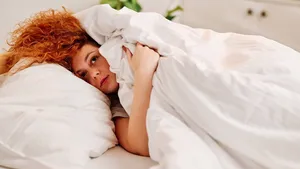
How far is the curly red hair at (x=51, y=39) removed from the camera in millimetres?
1323

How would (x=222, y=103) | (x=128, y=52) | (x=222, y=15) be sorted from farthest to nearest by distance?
(x=222, y=15)
(x=128, y=52)
(x=222, y=103)

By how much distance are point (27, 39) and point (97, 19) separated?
0.24 m

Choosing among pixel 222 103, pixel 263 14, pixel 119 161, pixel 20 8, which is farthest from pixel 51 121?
pixel 263 14

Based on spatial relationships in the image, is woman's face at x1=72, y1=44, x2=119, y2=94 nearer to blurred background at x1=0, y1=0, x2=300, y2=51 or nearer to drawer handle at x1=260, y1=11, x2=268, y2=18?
blurred background at x1=0, y1=0, x2=300, y2=51

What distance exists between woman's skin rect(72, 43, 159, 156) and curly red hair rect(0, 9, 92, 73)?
4cm

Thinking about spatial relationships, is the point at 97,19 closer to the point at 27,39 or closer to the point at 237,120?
the point at 27,39

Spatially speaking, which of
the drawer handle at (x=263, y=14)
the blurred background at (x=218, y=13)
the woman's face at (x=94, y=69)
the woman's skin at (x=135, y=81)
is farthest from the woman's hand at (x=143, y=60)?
the drawer handle at (x=263, y=14)

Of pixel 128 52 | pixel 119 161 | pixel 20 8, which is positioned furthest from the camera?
pixel 20 8

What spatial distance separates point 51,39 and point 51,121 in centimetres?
36

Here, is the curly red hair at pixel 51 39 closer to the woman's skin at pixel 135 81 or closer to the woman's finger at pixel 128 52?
the woman's skin at pixel 135 81

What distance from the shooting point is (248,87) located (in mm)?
974

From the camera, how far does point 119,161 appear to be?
109 cm

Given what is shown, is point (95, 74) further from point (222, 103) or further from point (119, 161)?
point (222, 103)

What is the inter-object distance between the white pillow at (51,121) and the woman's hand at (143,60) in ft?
0.50
